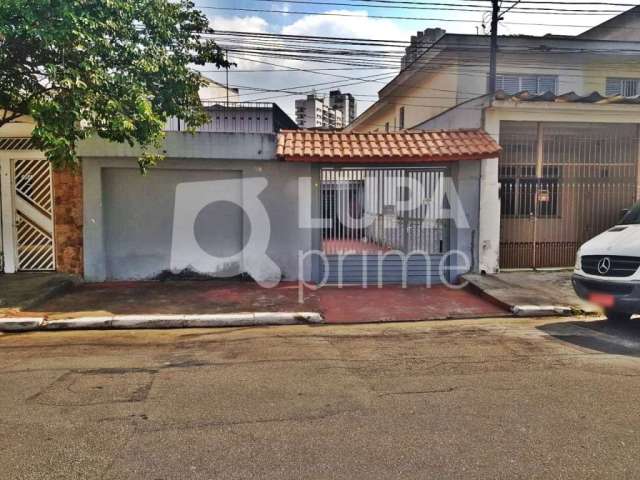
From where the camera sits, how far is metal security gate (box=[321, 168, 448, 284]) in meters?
9.70

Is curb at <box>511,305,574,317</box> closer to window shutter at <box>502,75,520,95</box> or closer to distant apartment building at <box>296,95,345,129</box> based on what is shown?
window shutter at <box>502,75,520,95</box>

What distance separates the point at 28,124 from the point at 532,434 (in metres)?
10.4

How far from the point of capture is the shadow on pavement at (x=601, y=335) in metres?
5.44

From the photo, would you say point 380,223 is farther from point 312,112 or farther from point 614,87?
point 312,112

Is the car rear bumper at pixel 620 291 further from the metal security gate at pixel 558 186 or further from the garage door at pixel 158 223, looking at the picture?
the garage door at pixel 158 223

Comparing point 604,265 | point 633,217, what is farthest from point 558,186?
point 604,265

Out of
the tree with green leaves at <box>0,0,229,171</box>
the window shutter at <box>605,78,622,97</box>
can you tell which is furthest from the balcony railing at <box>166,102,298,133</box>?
the window shutter at <box>605,78,622,97</box>

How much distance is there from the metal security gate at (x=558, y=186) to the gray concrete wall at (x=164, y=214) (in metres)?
4.42

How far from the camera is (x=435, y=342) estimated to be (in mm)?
5805

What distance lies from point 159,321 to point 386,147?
5.52 m

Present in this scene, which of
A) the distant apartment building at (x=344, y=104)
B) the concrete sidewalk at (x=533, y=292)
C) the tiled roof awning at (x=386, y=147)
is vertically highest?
the distant apartment building at (x=344, y=104)

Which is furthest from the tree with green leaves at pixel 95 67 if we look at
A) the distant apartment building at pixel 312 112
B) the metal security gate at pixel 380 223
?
the distant apartment building at pixel 312 112

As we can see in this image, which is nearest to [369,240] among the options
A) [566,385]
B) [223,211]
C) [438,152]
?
[438,152]

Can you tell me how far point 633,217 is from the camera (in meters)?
7.14
